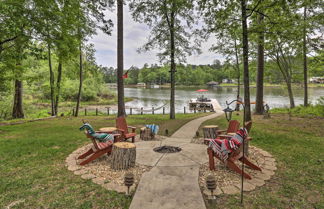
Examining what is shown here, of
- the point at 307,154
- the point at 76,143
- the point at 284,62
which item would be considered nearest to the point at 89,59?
the point at 76,143

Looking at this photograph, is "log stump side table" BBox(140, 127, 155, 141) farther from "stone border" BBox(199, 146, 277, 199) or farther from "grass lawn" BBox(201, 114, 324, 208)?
"grass lawn" BBox(201, 114, 324, 208)

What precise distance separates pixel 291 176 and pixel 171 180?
2.24 metres

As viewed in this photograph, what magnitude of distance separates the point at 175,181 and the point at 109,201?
1098 mm

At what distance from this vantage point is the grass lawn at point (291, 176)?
2.60m

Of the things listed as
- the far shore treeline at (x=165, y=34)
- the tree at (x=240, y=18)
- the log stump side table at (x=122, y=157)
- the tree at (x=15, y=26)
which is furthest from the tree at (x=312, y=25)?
the tree at (x=15, y=26)

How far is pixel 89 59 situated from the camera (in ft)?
46.3

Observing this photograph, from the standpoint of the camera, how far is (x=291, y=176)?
3402 millimetres

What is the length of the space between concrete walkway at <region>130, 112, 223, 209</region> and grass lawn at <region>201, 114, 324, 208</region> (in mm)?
468

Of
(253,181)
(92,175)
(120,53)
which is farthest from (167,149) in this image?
(120,53)

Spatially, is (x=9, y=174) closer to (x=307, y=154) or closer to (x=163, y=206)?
(x=163, y=206)

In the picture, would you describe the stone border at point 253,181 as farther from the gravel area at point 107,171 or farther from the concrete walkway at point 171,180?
the gravel area at point 107,171

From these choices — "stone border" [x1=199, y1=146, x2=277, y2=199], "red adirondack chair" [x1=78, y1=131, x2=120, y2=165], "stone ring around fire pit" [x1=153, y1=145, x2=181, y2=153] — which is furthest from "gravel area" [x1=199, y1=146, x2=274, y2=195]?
"red adirondack chair" [x1=78, y1=131, x2=120, y2=165]

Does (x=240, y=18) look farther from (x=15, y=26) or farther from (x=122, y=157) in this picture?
(x=15, y=26)

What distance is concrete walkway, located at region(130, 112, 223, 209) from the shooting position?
2.53 m
